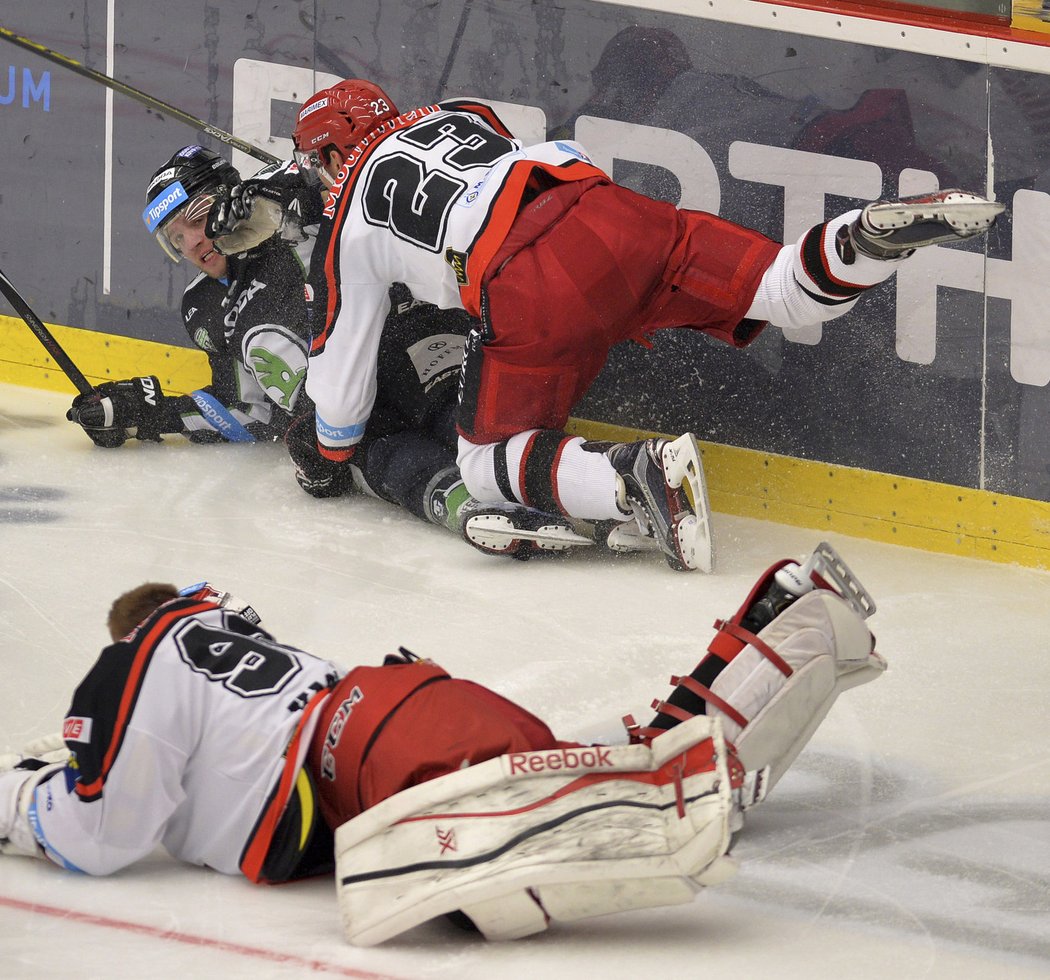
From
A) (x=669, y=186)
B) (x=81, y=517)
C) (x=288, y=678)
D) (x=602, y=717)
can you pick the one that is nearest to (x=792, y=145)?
(x=669, y=186)

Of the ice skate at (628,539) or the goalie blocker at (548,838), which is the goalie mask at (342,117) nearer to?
the ice skate at (628,539)

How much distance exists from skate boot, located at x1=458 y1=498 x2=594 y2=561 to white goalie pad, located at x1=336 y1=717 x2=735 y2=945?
5.97 ft

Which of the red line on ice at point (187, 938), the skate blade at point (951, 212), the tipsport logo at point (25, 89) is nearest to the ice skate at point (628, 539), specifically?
the skate blade at point (951, 212)

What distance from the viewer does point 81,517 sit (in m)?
4.43

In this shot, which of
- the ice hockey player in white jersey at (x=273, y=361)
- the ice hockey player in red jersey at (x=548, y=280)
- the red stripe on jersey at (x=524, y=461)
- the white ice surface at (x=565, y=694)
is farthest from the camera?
the ice hockey player in white jersey at (x=273, y=361)

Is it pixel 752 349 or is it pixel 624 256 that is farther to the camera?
pixel 752 349

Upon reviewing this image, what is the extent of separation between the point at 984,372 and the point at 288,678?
226 centimetres

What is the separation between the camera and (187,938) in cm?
236

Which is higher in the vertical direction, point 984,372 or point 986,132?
point 986,132

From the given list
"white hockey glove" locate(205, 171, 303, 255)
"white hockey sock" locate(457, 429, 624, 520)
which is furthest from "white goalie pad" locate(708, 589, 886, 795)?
"white hockey glove" locate(205, 171, 303, 255)

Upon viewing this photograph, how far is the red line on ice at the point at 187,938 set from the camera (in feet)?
7.42

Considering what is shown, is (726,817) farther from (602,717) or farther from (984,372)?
(984,372)

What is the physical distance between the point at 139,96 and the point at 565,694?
259cm

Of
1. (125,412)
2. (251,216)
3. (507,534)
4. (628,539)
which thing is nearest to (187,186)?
(251,216)
